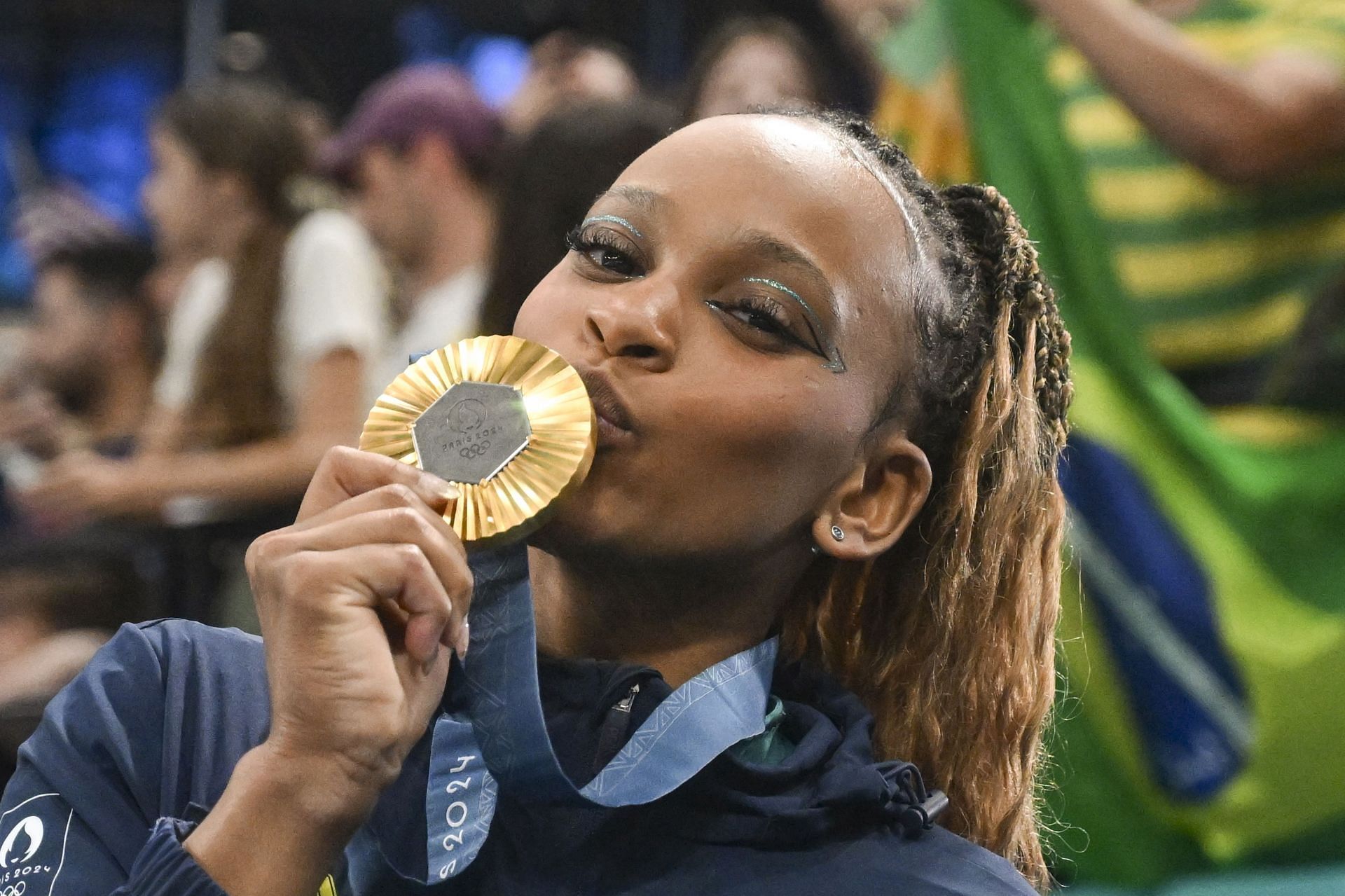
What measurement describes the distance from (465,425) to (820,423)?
13.0 inches

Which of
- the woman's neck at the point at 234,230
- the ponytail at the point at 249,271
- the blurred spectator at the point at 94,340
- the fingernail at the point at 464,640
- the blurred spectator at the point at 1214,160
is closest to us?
the fingernail at the point at 464,640

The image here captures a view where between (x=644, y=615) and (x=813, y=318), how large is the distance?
30 centimetres

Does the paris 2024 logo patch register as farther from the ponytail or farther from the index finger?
the ponytail

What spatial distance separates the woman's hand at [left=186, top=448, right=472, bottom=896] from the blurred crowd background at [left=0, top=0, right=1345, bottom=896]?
133 cm

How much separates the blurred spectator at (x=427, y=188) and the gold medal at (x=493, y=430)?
6.61 feet

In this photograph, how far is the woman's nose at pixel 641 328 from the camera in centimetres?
124

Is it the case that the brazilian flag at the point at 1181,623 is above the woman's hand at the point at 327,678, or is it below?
below

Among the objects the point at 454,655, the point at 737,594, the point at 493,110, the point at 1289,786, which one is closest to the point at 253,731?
the point at 454,655

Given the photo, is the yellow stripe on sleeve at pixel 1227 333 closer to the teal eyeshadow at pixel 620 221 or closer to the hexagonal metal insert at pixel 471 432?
the teal eyeshadow at pixel 620 221

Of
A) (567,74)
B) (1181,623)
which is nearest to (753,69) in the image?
(567,74)

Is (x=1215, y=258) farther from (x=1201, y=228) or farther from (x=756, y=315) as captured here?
(x=756, y=315)

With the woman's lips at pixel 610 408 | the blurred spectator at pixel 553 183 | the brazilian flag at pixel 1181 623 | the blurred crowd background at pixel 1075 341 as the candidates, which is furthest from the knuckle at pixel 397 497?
the brazilian flag at pixel 1181 623

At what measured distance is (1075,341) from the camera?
2.64 meters

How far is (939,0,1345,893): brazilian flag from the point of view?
2.50 m
